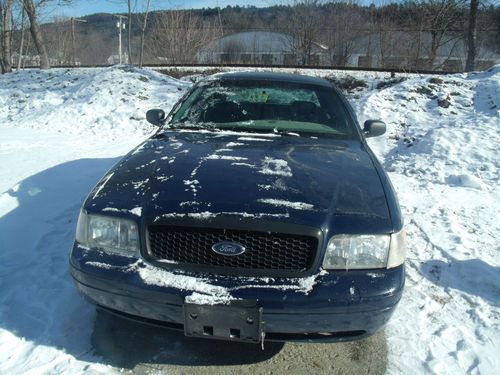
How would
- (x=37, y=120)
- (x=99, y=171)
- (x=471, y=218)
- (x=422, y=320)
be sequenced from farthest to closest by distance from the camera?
(x=37, y=120) < (x=99, y=171) < (x=471, y=218) < (x=422, y=320)

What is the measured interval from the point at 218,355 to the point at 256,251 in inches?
29.4

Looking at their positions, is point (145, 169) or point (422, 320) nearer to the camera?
point (145, 169)

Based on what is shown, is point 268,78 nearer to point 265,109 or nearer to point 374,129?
point 265,109

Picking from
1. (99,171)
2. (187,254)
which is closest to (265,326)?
(187,254)

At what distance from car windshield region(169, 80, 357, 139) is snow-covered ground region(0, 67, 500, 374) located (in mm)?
1378

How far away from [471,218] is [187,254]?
11.7 feet

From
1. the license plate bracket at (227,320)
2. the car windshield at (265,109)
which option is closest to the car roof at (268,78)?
the car windshield at (265,109)

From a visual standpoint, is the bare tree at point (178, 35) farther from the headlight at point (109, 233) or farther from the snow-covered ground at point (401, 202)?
the headlight at point (109, 233)

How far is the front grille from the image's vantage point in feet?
6.64

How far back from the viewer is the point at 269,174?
243 centimetres

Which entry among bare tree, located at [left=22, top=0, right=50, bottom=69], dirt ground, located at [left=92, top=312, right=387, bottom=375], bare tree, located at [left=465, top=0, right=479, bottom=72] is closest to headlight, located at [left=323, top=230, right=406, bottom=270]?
dirt ground, located at [left=92, top=312, right=387, bottom=375]

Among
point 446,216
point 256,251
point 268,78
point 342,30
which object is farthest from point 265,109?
point 342,30

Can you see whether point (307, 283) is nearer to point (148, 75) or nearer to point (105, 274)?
point (105, 274)

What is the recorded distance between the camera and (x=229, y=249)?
2.02 meters
